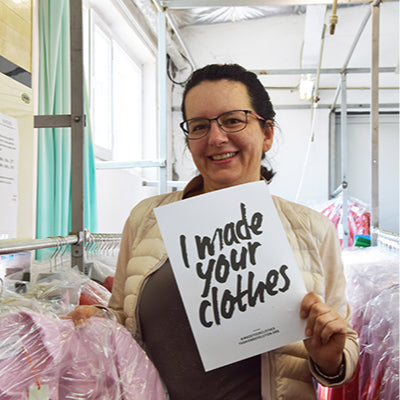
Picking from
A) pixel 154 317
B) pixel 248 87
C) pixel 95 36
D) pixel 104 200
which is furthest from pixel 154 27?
pixel 154 317

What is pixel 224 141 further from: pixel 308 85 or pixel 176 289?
pixel 308 85

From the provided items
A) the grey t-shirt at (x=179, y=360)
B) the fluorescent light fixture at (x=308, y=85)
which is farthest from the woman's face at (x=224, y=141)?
the fluorescent light fixture at (x=308, y=85)

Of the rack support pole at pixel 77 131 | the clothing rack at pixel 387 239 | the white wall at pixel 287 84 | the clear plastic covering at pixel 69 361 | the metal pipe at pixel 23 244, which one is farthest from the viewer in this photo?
the white wall at pixel 287 84

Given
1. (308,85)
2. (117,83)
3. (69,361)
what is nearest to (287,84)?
(308,85)

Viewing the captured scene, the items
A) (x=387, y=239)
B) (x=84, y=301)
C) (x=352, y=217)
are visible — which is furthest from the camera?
(x=352, y=217)

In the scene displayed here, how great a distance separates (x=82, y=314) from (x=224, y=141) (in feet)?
1.32

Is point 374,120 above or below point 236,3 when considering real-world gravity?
below

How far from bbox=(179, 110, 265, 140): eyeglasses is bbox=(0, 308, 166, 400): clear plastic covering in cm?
40

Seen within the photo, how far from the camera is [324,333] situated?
617 millimetres

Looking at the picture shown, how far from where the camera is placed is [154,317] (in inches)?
31.4

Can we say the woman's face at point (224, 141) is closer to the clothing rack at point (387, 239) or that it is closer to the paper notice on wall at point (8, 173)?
the paper notice on wall at point (8, 173)

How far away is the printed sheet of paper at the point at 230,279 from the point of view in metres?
0.66

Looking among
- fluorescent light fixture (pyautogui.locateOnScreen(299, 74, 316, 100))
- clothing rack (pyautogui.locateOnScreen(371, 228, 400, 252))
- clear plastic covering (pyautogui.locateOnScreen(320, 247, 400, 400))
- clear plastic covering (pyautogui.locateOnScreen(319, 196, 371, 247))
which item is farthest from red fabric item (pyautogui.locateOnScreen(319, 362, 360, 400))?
fluorescent light fixture (pyautogui.locateOnScreen(299, 74, 316, 100))

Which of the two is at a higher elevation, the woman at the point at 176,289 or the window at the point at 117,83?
the window at the point at 117,83
